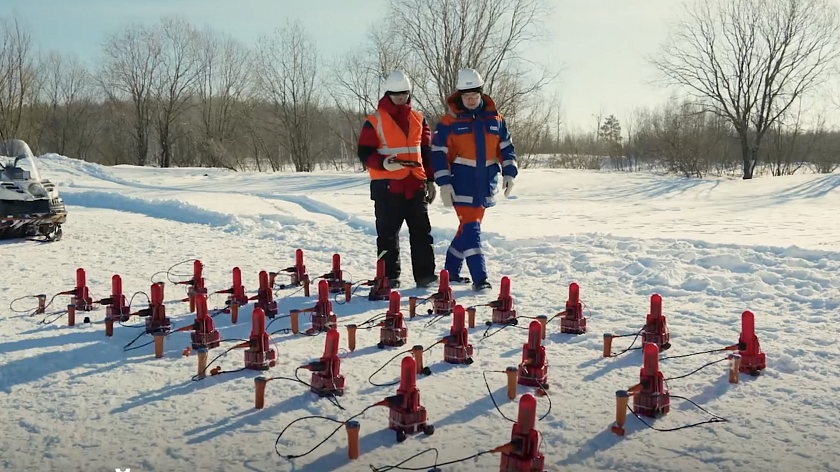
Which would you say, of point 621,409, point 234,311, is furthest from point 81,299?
point 621,409

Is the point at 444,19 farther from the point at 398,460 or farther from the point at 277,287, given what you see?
the point at 398,460

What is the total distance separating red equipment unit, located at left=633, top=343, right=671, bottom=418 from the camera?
10.3 ft

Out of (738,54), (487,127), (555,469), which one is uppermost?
(738,54)

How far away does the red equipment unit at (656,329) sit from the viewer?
4.25 metres

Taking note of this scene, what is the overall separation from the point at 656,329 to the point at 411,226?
9.25ft

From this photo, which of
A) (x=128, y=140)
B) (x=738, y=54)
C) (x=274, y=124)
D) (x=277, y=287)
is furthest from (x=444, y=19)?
(x=128, y=140)

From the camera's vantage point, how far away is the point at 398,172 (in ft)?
20.4

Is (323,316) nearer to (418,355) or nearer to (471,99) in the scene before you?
(418,355)

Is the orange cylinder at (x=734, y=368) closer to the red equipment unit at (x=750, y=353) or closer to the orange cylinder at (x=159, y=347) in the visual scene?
the red equipment unit at (x=750, y=353)

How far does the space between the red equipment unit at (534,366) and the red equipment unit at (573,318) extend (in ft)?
3.70

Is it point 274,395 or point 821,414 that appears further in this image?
point 274,395

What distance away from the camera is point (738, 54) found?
26.3 meters

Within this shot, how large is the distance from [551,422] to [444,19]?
24857 millimetres

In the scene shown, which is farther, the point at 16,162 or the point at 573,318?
the point at 16,162
